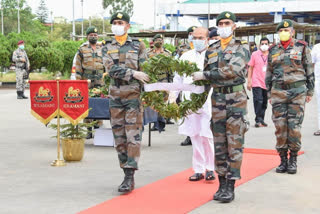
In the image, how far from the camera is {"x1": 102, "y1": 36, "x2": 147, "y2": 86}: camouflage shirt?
24.5 feet

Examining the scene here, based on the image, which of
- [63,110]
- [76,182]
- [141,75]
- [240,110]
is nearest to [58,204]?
[76,182]

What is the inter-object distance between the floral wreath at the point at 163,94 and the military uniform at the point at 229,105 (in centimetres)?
26

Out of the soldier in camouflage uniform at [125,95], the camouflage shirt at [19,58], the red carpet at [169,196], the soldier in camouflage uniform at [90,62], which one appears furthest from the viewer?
the camouflage shirt at [19,58]

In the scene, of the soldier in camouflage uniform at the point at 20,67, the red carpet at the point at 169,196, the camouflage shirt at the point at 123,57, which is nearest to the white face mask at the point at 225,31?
the camouflage shirt at the point at 123,57

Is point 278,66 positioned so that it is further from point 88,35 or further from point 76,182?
point 88,35

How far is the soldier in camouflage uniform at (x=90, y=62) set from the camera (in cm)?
1241

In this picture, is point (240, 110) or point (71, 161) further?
point (71, 161)

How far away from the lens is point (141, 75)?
7273 millimetres

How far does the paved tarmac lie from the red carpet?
0.17m

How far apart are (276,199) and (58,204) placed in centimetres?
253

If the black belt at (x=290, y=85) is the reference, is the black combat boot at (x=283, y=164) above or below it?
below

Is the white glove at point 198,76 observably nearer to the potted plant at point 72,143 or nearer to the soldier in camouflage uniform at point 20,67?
the potted plant at point 72,143

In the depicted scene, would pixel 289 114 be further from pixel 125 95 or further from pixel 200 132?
pixel 125 95

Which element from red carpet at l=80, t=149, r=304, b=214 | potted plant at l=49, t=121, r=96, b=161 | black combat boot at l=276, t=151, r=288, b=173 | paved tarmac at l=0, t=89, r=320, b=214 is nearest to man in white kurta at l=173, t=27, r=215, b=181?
red carpet at l=80, t=149, r=304, b=214
